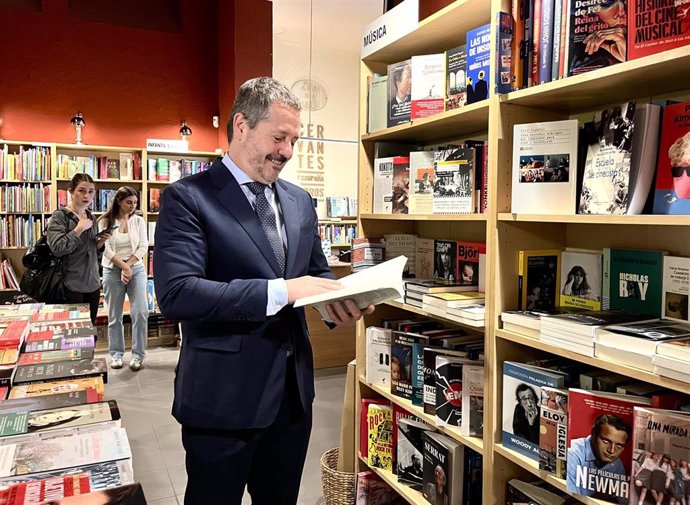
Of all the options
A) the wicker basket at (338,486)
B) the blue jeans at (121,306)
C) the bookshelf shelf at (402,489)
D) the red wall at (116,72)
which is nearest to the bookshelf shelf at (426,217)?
the bookshelf shelf at (402,489)

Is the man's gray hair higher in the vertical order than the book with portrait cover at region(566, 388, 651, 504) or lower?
higher

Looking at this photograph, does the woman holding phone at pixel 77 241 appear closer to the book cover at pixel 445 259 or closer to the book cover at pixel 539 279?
the book cover at pixel 445 259

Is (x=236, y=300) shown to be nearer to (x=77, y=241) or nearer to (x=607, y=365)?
(x=607, y=365)

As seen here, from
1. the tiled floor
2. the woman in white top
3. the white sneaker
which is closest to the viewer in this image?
the tiled floor

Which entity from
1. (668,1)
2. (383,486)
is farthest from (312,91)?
(668,1)

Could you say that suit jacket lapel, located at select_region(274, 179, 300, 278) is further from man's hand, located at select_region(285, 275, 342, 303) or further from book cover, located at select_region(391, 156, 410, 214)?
book cover, located at select_region(391, 156, 410, 214)

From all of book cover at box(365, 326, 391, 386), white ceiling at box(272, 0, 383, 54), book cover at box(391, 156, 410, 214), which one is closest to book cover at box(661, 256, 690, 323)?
book cover at box(391, 156, 410, 214)

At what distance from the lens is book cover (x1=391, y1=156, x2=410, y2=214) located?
Answer: 2.21 meters

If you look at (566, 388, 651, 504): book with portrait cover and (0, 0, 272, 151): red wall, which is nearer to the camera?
(566, 388, 651, 504): book with portrait cover

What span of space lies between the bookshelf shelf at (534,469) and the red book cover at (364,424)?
774 millimetres

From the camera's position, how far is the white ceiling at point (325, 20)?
21.3 feet

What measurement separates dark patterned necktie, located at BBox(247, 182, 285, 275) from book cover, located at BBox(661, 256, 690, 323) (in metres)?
1.06

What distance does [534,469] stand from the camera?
1535 mm

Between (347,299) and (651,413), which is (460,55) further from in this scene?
(651,413)
